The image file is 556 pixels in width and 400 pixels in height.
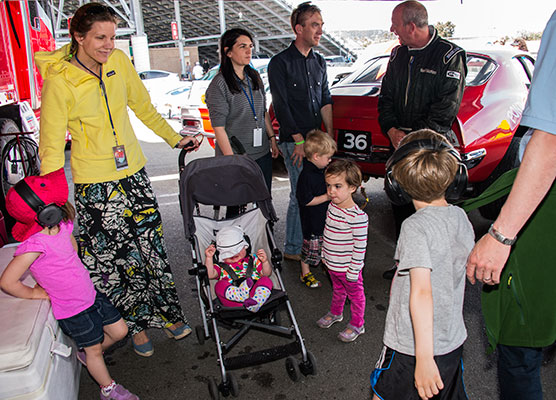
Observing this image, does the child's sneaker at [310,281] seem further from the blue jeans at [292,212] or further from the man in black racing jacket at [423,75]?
the man in black racing jacket at [423,75]

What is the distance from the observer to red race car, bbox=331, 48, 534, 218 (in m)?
4.12

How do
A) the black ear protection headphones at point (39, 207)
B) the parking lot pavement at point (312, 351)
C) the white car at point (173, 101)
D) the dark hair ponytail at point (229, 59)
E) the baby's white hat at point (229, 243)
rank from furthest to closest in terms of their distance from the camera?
the white car at point (173, 101) < the dark hair ponytail at point (229, 59) < the baby's white hat at point (229, 243) < the parking lot pavement at point (312, 351) < the black ear protection headphones at point (39, 207)

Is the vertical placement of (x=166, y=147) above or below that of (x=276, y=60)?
below

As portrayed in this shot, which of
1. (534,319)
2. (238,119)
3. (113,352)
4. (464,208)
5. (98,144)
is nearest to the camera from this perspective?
(534,319)

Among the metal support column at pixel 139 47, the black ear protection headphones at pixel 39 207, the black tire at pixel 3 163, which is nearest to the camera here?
the black ear protection headphones at pixel 39 207

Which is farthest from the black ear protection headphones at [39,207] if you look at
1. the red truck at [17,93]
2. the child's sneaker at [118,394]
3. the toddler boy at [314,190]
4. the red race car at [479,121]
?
the red race car at [479,121]

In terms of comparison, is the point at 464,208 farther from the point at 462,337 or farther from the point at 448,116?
the point at 448,116

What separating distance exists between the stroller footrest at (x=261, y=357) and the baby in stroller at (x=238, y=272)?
0.88 ft

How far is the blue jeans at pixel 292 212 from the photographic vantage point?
4.00 meters

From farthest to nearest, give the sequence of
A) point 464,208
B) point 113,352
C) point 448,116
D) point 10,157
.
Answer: point 10,157
point 448,116
point 113,352
point 464,208

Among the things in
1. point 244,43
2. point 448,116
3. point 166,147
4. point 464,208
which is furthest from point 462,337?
point 166,147

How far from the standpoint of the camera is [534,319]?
1750 mm

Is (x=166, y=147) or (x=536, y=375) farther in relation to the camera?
(x=166, y=147)

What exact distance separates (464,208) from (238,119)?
215cm
